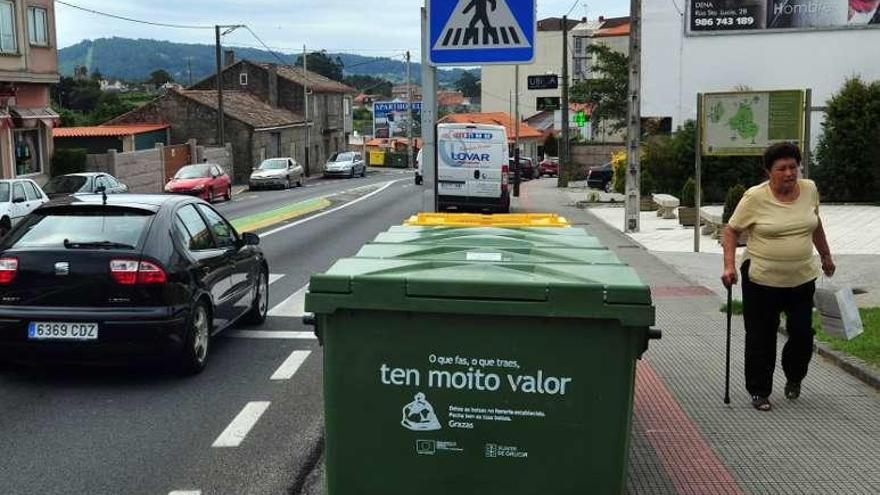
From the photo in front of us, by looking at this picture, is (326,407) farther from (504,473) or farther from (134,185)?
(134,185)

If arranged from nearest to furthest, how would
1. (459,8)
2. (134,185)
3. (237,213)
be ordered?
(459,8) < (237,213) < (134,185)

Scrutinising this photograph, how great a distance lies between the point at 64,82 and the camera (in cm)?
8912

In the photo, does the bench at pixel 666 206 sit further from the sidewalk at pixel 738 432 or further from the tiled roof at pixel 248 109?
the tiled roof at pixel 248 109

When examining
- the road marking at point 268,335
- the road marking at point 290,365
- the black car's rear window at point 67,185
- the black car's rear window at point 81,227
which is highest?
the black car's rear window at point 81,227

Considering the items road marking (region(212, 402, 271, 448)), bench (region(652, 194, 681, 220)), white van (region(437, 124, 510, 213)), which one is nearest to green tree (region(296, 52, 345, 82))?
white van (region(437, 124, 510, 213))

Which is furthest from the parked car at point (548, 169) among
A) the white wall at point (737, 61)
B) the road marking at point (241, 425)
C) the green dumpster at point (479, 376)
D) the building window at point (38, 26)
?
the green dumpster at point (479, 376)

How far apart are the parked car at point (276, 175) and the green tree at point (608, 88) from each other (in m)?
19.2

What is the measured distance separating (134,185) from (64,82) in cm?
5724

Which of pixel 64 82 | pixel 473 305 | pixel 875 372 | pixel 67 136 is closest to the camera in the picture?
pixel 473 305

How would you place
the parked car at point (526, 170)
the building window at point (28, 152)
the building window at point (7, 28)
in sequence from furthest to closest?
1. the parked car at point (526, 170)
2. the building window at point (28, 152)
3. the building window at point (7, 28)

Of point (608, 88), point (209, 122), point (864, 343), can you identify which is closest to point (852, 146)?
point (864, 343)

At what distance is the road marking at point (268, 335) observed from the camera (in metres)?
9.01

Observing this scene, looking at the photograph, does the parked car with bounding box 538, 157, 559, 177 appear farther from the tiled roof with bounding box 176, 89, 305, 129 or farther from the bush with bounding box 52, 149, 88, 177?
the bush with bounding box 52, 149, 88, 177

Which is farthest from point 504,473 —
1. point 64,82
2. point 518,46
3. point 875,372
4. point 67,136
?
point 64,82
